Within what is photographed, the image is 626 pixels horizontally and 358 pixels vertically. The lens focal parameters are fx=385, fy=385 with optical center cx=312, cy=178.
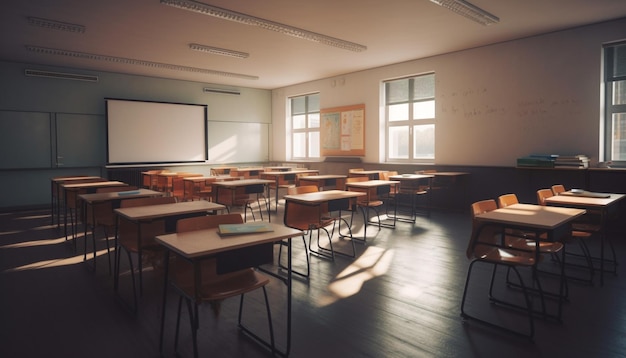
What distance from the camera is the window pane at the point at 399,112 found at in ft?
27.7

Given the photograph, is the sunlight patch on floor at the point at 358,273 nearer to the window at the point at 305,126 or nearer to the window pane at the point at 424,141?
the window pane at the point at 424,141

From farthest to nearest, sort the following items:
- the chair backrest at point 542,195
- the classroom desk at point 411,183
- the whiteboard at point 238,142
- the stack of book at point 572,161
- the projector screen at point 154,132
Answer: the whiteboard at point 238,142 → the projector screen at point 154,132 → the classroom desk at point 411,183 → the stack of book at point 572,161 → the chair backrest at point 542,195

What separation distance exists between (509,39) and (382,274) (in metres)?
5.10

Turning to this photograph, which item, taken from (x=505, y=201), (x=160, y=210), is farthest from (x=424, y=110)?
(x=160, y=210)

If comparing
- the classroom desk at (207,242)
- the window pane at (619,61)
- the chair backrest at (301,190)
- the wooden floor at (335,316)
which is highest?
the window pane at (619,61)

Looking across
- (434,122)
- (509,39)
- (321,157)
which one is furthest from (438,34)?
(321,157)

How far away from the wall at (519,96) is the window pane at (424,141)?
288mm

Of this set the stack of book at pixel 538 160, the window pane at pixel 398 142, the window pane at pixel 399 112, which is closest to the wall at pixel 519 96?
the stack of book at pixel 538 160

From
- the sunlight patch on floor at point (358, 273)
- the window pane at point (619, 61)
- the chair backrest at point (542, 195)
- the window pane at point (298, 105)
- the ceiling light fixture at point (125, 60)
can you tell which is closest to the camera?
the sunlight patch on floor at point (358, 273)

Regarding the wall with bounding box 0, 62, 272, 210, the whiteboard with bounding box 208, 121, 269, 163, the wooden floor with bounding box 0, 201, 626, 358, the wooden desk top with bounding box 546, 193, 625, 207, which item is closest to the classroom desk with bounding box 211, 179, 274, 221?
the wooden floor with bounding box 0, 201, 626, 358

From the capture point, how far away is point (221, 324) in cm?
269

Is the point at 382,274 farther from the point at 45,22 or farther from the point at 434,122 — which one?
the point at 45,22

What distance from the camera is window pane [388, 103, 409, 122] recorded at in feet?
27.7

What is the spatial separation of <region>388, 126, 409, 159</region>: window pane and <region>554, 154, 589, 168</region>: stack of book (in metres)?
3.19
